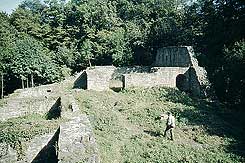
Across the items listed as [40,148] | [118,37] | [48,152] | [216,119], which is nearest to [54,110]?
[40,148]

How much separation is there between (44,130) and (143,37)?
73.4ft

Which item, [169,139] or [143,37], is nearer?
[169,139]

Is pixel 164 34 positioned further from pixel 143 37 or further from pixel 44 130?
pixel 44 130

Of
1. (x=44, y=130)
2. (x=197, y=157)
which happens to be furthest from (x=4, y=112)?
(x=197, y=157)

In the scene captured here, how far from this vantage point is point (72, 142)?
563 inches

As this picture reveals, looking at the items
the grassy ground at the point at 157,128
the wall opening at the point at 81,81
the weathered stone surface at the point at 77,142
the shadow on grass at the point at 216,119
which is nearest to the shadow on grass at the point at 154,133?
the grassy ground at the point at 157,128

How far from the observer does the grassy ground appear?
49.2 feet

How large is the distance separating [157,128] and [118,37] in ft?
69.3

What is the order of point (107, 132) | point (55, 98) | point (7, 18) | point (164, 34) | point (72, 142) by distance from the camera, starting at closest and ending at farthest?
1. point (72, 142)
2. point (107, 132)
3. point (55, 98)
4. point (164, 34)
5. point (7, 18)

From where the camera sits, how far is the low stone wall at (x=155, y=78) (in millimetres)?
26094

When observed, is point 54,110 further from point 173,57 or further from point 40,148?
point 173,57

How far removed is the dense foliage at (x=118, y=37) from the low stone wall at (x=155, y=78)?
9.09ft

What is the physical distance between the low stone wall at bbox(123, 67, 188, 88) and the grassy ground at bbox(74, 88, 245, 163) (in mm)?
1088

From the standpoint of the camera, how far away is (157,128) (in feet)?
59.7
